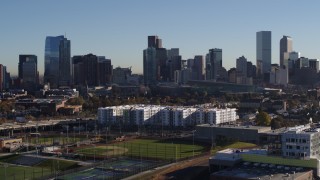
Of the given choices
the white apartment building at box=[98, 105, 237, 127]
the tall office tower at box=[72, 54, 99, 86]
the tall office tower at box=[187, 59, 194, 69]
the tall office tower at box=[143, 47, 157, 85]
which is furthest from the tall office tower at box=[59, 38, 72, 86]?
the white apartment building at box=[98, 105, 237, 127]

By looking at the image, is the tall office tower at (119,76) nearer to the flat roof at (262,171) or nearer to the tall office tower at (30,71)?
the tall office tower at (30,71)

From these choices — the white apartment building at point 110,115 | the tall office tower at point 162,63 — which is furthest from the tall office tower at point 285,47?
the white apartment building at point 110,115

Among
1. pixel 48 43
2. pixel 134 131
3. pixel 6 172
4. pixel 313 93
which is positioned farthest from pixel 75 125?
pixel 48 43

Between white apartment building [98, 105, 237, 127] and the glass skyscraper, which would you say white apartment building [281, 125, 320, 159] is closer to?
white apartment building [98, 105, 237, 127]

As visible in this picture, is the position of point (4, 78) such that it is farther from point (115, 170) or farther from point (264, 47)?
point (115, 170)

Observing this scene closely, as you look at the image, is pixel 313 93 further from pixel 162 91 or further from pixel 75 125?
pixel 75 125

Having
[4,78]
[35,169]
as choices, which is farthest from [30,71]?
[35,169]

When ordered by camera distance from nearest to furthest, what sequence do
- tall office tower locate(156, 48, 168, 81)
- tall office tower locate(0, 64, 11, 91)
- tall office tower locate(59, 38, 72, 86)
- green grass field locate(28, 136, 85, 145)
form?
1. green grass field locate(28, 136, 85, 145)
2. tall office tower locate(0, 64, 11, 91)
3. tall office tower locate(59, 38, 72, 86)
4. tall office tower locate(156, 48, 168, 81)
